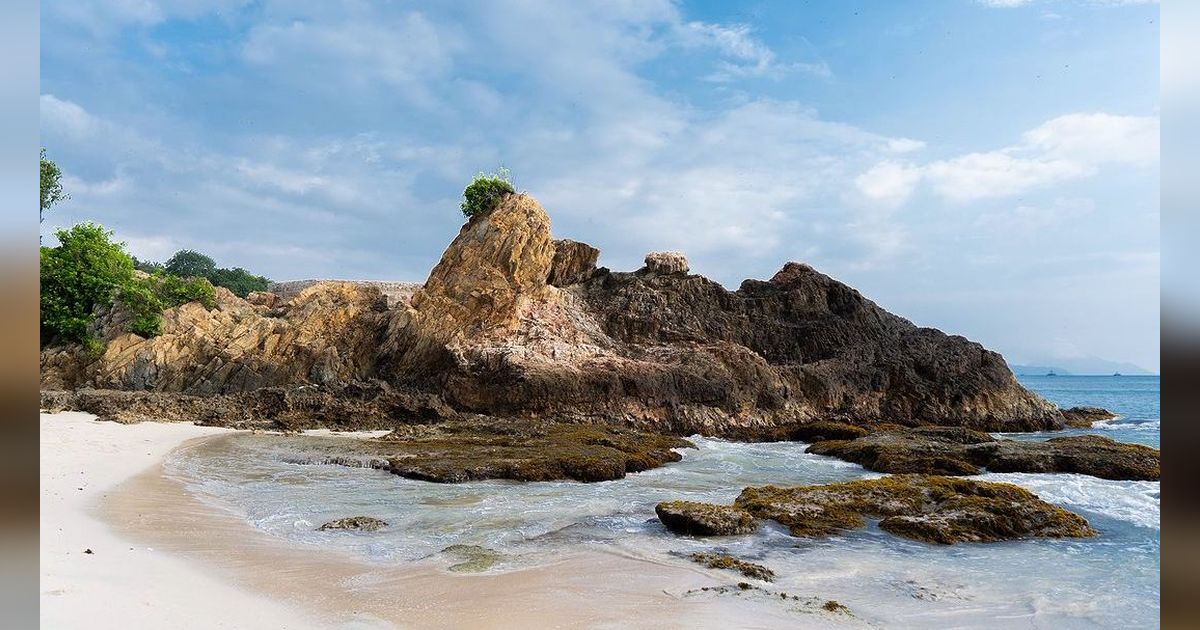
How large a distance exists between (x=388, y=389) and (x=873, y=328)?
21765 millimetres

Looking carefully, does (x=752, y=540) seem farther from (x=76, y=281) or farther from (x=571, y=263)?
(x=76, y=281)

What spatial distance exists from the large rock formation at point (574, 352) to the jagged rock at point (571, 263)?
0.22 ft

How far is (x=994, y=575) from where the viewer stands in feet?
25.2

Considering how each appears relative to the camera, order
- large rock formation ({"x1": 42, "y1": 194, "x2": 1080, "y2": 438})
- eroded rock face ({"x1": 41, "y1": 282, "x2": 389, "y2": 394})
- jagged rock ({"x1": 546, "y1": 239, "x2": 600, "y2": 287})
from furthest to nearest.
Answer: jagged rock ({"x1": 546, "y1": 239, "x2": 600, "y2": 287}) < eroded rock face ({"x1": 41, "y1": 282, "x2": 389, "y2": 394}) < large rock formation ({"x1": 42, "y1": 194, "x2": 1080, "y2": 438})

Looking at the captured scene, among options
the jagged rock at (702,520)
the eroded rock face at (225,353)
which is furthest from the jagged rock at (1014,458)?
the eroded rock face at (225,353)

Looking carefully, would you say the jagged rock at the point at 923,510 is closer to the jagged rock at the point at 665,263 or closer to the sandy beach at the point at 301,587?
the sandy beach at the point at 301,587

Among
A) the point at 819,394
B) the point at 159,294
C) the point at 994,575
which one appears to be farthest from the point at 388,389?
the point at 994,575

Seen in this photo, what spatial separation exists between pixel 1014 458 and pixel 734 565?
11.2 m

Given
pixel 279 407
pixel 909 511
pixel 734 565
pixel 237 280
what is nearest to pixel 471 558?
pixel 734 565

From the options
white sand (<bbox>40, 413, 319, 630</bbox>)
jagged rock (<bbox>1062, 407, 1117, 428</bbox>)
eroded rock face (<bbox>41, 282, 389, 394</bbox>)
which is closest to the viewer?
white sand (<bbox>40, 413, 319, 630</bbox>)

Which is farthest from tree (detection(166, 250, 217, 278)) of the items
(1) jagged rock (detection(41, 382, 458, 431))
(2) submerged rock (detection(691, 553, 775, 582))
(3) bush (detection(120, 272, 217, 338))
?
(2) submerged rock (detection(691, 553, 775, 582))

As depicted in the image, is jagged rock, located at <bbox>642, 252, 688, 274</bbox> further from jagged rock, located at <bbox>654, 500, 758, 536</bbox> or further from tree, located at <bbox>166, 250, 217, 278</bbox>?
tree, located at <bbox>166, 250, 217, 278</bbox>

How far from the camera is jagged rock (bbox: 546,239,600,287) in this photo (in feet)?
109

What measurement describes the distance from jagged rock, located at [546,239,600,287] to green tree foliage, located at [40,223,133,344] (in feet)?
57.3
